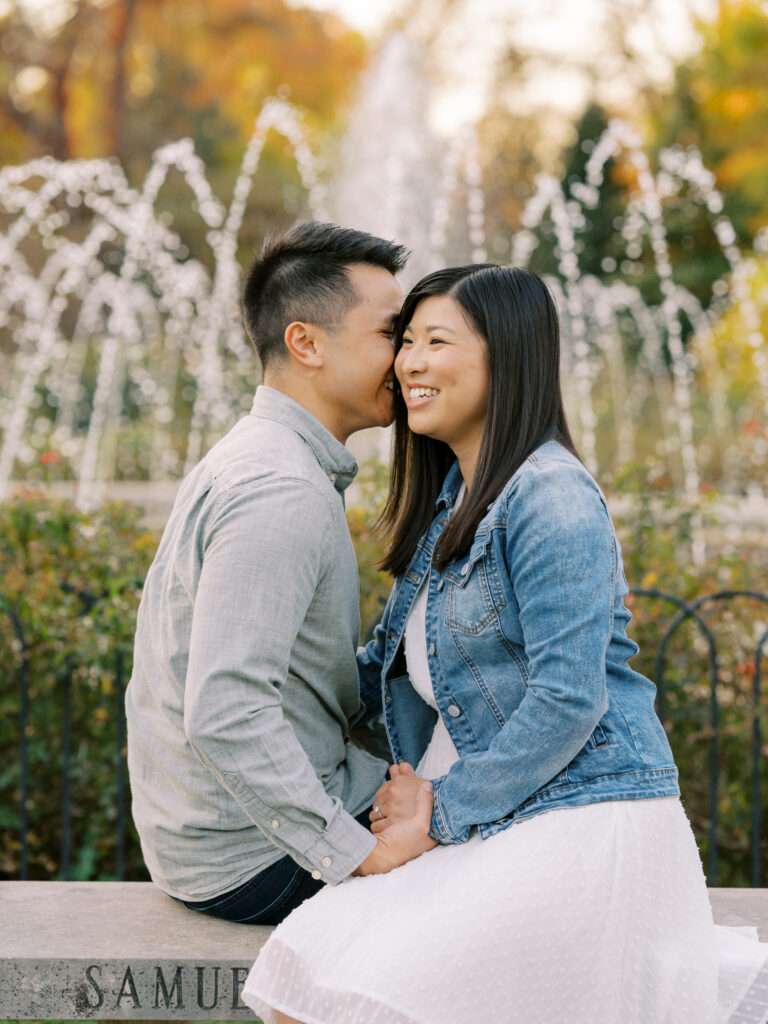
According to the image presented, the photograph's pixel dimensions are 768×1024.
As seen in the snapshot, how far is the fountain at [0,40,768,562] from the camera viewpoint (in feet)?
32.1

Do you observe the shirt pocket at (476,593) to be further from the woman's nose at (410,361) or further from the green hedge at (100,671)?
the green hedge at (100,671)

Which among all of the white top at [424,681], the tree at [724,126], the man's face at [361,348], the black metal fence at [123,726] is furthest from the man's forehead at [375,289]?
the tree at [724,126]

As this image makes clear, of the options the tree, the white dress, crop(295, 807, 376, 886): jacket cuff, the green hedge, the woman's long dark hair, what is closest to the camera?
the white dress

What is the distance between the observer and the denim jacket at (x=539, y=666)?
2.15m

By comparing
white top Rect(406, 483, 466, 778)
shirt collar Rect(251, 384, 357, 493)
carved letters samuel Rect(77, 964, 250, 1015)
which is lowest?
carved letters samuel Rect(77, 964, 250, 1015)

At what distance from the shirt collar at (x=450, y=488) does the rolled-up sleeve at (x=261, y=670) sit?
42cm

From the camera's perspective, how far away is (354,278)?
256 cm

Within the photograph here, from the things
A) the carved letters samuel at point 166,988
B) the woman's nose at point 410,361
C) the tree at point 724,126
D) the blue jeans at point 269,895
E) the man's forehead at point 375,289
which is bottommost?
the carved letters samuel at point 166,988

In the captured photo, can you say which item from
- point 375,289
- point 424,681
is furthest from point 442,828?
point 375,289

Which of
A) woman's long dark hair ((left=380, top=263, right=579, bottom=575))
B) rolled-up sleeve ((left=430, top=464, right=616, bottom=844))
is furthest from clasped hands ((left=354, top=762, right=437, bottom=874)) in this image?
woman's long dark hair ((left=380, top=263, right=579, bottom=575))

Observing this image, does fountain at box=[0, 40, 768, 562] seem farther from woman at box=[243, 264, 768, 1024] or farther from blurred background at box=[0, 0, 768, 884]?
woman at box=[243, 264, 768, 1024]

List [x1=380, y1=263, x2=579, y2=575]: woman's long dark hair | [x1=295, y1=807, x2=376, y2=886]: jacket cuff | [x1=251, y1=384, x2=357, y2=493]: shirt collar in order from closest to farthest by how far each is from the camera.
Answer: [x1=295, y1=807, x2=376, y2=886]: jacket cuff
[x1=380, y1=263, x2=579, y2=575]: woman's long dark hair
[x1=251, y1=384, x2=357, y2=493]: shirt collar

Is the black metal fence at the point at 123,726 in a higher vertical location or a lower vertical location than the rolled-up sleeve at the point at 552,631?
lower

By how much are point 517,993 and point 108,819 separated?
2.25 m
